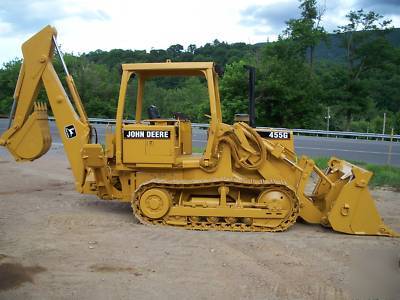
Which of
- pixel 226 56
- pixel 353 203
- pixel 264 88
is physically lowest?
pixel 353 203

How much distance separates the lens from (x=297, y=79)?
1204 inches

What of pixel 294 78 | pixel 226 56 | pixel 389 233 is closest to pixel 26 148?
pixel 389 233

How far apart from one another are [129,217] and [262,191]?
2264mm

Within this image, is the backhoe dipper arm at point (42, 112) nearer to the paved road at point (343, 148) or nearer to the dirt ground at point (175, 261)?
the dirt ground at point (175, 261)

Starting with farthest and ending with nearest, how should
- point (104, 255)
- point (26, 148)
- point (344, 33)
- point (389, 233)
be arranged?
point (344, 33), point (26, 148), point (389, 233), point (104, 255)

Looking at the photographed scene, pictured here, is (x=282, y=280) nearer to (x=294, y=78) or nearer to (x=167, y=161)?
(x=167, y=161)

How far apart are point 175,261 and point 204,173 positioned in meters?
2.13

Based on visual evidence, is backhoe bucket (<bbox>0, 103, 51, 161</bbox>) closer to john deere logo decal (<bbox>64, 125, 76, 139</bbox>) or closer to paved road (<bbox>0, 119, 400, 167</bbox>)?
john deere logo decal (<bbox>64, 125, 76, 139</bbox>)

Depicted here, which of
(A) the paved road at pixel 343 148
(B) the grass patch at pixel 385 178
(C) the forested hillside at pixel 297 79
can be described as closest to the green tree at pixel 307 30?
(C) the forested hillside at pixel 297 79

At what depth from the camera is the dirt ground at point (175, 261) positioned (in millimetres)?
4961

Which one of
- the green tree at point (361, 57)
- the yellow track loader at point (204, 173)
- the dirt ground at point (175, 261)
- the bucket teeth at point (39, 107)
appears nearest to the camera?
the dirt ground at point (175, 261)

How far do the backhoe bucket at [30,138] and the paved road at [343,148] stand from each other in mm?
11284

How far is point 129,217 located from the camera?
8078 millimetres

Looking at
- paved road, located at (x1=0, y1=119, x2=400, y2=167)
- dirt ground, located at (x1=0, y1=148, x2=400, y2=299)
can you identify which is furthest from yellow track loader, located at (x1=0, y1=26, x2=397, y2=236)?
paved road, located at (x1=0, y1=119, x2=400, y2=167)
